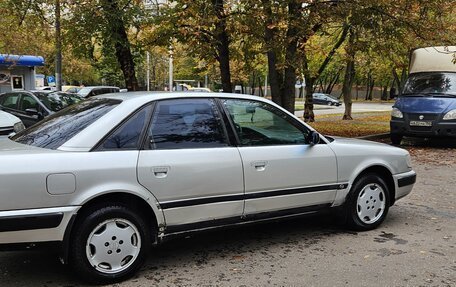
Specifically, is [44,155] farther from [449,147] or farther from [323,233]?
[449,147]

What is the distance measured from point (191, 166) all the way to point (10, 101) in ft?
36.0

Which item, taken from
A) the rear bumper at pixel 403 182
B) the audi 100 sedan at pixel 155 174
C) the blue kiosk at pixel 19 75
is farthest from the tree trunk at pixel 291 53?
the blue kiosk at pixel 19 75

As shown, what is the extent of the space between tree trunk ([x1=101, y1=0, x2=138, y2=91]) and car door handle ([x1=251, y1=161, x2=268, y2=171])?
8586mm

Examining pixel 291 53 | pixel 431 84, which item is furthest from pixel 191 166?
pixel 431 84

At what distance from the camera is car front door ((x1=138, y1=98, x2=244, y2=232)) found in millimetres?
4059

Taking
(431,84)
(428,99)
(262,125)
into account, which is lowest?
(262,125)

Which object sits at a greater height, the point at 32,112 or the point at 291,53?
the point at 291,53

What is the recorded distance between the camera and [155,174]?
13.2 ft

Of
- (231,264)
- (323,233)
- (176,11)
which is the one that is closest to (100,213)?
(231,264)

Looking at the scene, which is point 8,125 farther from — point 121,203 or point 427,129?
point 427,129

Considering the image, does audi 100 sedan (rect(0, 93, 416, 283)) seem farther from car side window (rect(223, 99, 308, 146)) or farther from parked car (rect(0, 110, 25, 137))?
parked car (rect(0, 110, 25, 137))

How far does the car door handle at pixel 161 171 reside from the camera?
402 centimetres

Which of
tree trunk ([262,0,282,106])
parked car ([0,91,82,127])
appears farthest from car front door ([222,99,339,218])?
parked car ([0,91,82,127])

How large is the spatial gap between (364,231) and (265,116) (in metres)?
1.76
